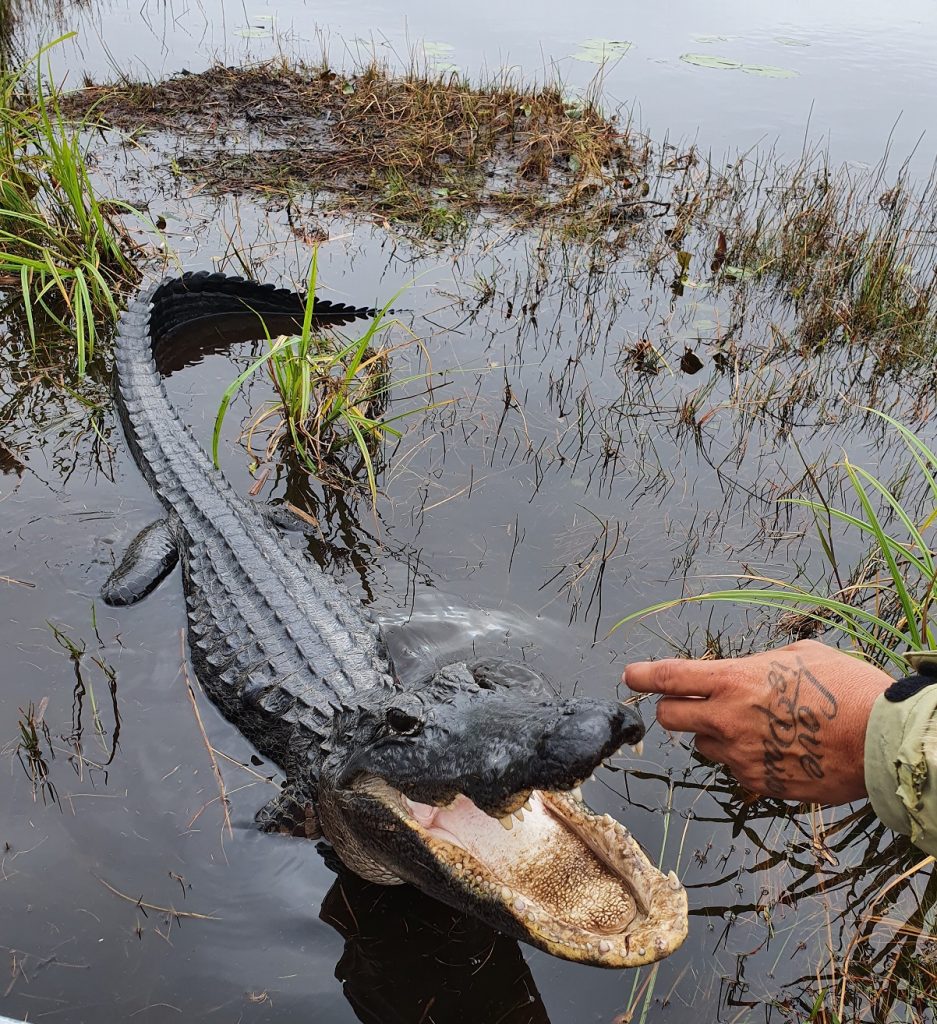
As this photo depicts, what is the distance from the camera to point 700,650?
11.1 feet

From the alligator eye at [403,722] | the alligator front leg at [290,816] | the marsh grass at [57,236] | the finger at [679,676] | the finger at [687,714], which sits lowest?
the alligator front leg at [290,816]

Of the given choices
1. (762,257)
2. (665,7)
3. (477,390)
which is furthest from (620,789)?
(665,7)

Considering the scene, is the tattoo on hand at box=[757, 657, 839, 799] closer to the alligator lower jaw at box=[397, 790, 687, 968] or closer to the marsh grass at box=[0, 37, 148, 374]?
the alligator lower jaw at box=[397, 790, 687, 968]

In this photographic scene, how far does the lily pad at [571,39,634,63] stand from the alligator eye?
9.98 m

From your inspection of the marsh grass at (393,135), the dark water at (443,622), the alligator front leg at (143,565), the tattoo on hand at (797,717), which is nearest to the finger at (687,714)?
the tattoo on hand at (797,717)

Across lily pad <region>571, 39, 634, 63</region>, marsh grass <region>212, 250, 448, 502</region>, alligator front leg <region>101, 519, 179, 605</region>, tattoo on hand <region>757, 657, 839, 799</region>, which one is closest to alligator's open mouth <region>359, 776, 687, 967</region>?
tattoo on hand <region>757, 657, 839, 799</region>

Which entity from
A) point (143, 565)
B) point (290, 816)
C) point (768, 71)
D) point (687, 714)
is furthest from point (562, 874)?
point (768, 71)

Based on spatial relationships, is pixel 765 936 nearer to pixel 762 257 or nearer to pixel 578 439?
pixel 578 439

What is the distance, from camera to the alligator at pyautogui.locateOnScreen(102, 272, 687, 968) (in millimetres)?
1871

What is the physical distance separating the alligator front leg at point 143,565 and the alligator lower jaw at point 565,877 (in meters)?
1.82

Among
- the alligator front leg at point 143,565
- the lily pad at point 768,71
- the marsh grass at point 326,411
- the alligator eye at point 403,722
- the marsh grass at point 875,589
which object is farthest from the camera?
the lily pad at point 768,71

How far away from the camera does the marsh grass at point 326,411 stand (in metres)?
4.13

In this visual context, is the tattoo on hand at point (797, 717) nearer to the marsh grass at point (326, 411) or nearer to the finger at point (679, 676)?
the finger at point (679, 676)

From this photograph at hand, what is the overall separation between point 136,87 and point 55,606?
6.86m
